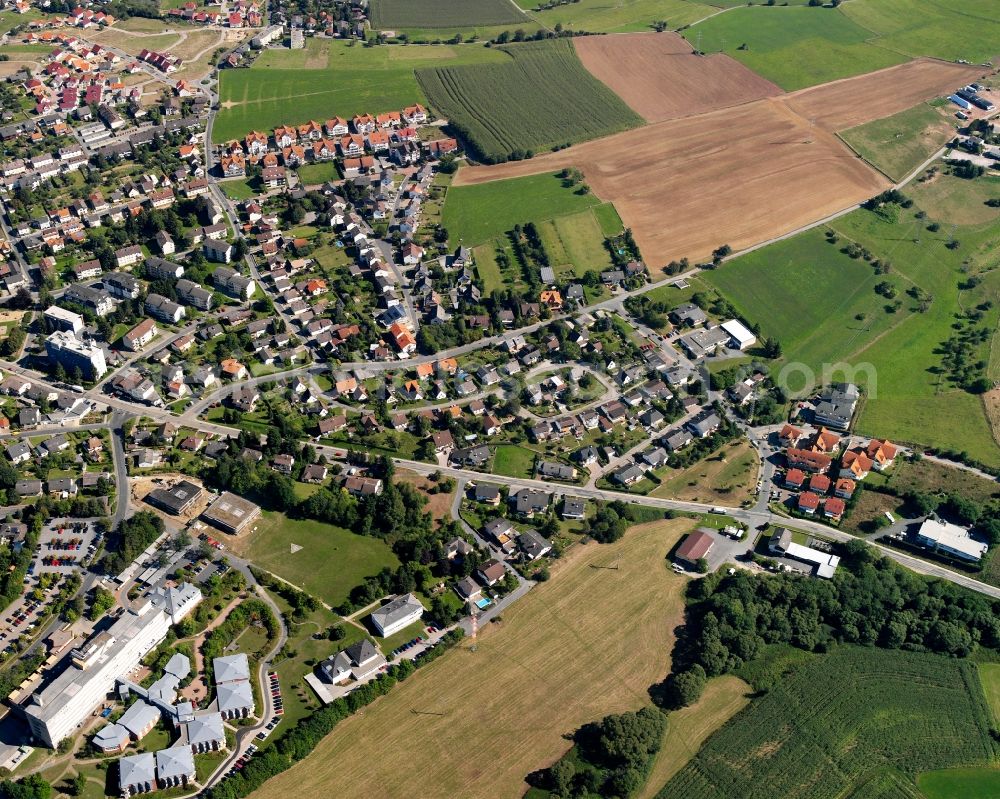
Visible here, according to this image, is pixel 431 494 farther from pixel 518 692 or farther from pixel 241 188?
pixel 241 188

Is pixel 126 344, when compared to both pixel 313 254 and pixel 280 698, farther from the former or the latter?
pixel 280 698

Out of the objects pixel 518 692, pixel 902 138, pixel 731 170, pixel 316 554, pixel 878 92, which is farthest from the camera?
pixel 878 92

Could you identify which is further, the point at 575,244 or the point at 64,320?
the point at 575,244

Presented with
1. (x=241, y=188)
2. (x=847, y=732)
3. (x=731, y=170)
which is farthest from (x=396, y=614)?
(x=731, y=170)

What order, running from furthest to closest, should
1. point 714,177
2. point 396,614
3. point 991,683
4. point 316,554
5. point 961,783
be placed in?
point 714,177 → point 316,554 → point 396,614 → point 991,683 → point 961,783

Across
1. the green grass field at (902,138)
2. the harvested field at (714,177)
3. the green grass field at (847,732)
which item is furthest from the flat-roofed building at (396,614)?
the green grass field at (902,138)

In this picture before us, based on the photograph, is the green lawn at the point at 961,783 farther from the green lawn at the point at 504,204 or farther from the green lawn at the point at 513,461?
the green lawn at the point at 504,204

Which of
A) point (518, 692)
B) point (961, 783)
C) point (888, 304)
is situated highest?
point (888, 304)
